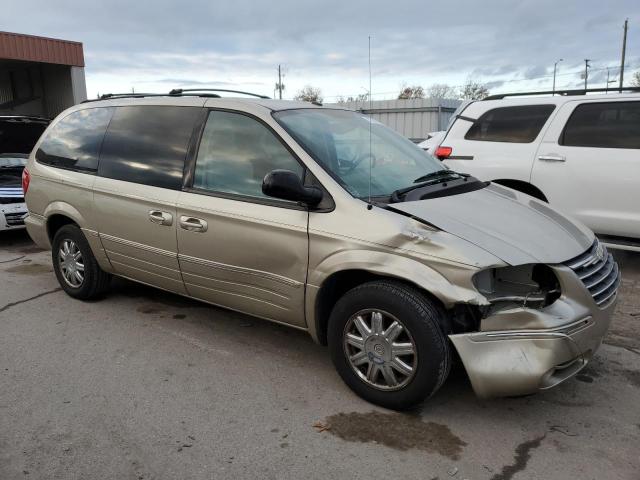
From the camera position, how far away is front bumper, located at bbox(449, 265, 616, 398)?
8.91ft

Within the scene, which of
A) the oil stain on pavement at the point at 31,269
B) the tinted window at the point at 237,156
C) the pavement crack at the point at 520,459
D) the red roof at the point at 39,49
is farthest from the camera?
the red roof at the point at 39,49

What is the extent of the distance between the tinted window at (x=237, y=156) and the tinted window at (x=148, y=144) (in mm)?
199

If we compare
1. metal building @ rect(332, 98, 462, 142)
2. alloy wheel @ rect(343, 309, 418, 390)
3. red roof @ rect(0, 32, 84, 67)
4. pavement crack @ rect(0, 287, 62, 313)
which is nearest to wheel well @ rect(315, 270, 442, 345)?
alloy wheel @ rect(343, 309, 418, 390)

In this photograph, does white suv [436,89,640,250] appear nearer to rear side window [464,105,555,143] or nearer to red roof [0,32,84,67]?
rear side window [464,105,555,143]

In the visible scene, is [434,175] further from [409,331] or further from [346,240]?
[409,331]

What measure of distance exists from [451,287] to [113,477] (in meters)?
1.87

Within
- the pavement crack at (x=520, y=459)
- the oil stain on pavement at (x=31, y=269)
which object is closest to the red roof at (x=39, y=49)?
the oil stain on pavement at (x=31, y=269)

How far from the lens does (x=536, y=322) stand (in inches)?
107

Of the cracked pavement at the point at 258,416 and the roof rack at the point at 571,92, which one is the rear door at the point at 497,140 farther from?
the cracked pavement at the point at 258,416

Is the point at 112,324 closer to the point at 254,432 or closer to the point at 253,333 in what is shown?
the point at 253,333

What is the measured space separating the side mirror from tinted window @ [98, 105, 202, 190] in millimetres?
1054

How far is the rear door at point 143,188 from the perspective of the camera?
3941 mm

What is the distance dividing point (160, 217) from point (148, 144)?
640 millimetres

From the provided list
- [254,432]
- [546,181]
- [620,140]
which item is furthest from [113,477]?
[620,140]
